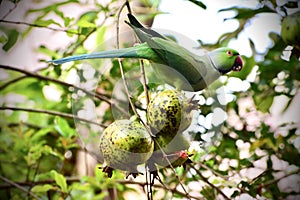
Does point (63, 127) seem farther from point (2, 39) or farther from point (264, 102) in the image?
point (264, 102)

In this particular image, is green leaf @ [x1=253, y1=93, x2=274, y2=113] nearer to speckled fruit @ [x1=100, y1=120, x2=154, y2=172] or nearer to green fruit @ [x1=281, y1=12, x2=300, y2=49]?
green fruit @ [x1=281, y1=12, x2=300, y2=49]

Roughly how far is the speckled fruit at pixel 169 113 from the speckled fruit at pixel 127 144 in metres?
0.01

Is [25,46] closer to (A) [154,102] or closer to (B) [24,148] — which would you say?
(B) [24,148]

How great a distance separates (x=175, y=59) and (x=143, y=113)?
0.09 m

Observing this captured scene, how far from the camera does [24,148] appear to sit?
910 mm

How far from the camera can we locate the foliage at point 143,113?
49 centimetres

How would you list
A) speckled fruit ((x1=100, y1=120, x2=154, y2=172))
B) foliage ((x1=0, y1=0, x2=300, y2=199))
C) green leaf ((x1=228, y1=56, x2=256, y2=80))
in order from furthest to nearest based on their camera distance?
green leaf ((x1=228, y1=56, x2=256, y2=80))
foliage ((x1=0, y1=0, x2=300, y2=199))
speckled fruit ((x1=100, y1=120, x2=154, y2=172))

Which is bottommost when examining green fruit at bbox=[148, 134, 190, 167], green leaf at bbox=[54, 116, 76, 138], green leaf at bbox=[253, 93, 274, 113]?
green fruit at bbox=[148, 134, 190, 167]

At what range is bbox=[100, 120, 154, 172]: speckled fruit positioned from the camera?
1.11 feet

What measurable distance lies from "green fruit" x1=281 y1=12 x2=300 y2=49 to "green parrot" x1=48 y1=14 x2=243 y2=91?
9cm

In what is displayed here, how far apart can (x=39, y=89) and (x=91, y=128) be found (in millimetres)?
464

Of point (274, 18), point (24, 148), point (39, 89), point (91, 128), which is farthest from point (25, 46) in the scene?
point (274, 18)

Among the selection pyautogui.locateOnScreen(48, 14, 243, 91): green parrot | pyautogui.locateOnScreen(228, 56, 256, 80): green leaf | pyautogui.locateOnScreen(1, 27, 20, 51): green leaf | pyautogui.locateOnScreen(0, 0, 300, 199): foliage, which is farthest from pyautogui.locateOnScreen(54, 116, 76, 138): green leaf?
pyautogui.locateOnScreen(48, 14, 243, 91): green parrot

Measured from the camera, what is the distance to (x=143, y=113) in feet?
1.38
